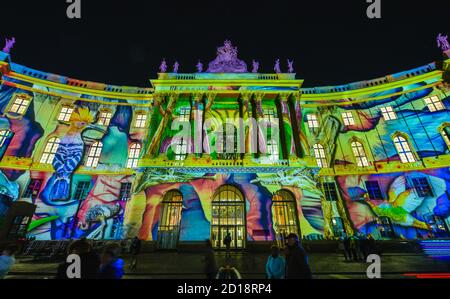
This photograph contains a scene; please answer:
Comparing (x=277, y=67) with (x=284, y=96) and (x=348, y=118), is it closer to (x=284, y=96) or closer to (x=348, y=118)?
(x=284, y=96)

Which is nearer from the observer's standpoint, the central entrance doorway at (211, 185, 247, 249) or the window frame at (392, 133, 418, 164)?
the central entrance doorway at (211, 185, 247, 249)

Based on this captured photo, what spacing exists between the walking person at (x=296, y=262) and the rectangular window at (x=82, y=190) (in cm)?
1940

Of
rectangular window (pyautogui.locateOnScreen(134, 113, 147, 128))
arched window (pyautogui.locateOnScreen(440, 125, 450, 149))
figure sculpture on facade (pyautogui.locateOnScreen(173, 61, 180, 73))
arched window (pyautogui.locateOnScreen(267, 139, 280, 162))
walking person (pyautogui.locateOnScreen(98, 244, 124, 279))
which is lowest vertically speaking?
walking person (pyautogui.locateOnScreen(98, 244, 124, 279))

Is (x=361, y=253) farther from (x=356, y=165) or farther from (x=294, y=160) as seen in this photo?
(x=356, y=165)

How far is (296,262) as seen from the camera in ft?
14.9

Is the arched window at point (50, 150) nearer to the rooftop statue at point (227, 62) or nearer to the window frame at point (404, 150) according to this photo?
the rooftop statue at point (227, 62)

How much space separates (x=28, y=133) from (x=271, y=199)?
2288 centimetres

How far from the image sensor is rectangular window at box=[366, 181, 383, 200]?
17983mm

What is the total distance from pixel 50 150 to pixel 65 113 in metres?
4.25

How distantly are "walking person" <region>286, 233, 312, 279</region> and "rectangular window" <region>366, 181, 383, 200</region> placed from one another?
17682mm

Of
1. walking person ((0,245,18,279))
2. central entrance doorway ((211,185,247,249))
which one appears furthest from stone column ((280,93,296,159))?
walking person ((0,245,18,279))

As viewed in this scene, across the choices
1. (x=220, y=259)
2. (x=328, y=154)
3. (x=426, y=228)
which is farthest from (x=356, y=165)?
(x=220, y=259)

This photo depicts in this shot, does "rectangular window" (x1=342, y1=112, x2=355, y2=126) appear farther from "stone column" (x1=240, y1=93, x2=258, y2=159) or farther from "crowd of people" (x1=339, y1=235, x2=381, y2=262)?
"crowd of people" (x1=339, y1=235, x2=381, y2=262)
